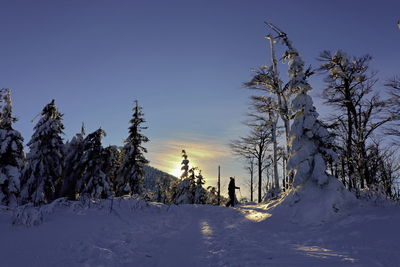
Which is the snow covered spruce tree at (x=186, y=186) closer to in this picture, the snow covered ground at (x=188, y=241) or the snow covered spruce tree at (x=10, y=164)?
the snow covered spruce tree at (x=10, y=164)

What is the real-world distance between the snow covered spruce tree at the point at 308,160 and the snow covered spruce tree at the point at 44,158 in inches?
707

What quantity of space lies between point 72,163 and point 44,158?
238 cm

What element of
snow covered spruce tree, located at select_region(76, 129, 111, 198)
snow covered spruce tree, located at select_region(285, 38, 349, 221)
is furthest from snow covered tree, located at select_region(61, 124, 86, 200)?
snow covered spruce tree, located at select_region(285, 38, 349, 221)

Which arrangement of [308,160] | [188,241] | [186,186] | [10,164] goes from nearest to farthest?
[188,241], [308,160], [10,164], [186,186]

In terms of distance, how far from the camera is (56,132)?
20797 millimetres

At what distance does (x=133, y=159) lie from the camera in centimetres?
2769

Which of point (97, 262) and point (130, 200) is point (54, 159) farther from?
point (97, 262)

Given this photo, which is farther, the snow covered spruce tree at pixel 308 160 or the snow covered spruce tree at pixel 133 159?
the snow covered spruce tree at pixel 133 159

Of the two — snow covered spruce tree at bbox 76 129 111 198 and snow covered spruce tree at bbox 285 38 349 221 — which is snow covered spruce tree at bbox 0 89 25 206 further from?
snow covered spruce tree at bbox 285 38 349 221

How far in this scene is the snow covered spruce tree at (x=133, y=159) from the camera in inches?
1078

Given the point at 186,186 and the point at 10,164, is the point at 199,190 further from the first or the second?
the point at 10,164

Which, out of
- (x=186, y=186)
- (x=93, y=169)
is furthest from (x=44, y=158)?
(x=186, y=186)

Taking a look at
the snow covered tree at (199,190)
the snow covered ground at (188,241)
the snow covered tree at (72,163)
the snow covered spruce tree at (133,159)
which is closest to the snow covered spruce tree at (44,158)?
the snow covered tree at (72,163)

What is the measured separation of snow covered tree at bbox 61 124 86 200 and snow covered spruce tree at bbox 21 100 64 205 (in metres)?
0.87
